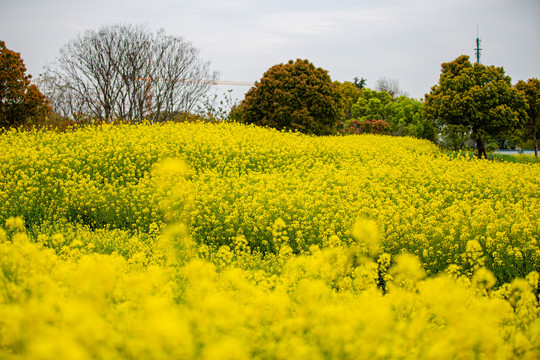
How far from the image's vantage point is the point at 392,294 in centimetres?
329

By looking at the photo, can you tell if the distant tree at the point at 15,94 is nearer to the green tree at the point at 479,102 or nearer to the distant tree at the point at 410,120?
the green tree at the point at 479,102

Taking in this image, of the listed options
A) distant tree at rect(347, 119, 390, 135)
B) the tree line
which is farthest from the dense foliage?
the tree line

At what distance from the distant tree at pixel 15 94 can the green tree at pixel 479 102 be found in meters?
16.3

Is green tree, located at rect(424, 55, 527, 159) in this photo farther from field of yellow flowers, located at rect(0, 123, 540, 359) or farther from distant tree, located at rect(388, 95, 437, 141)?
distant tree, located at rect(388, 95, 437, 141)

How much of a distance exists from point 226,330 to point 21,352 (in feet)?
3.33

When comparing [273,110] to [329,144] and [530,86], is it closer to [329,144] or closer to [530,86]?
[329,144]

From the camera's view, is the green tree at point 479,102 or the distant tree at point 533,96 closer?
the green tree at point 479,102

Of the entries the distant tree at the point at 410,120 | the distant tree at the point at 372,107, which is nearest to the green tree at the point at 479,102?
the distant tree at the point at 410,120

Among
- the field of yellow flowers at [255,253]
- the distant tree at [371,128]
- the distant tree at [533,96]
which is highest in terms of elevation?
the distant tree at [533,96]

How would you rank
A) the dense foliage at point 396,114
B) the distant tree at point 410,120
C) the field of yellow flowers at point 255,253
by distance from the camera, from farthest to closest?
1. the dense foliage at point 396,114
2. the distant tree at point 410,120
3. the field of yellow flowers at point 255,253

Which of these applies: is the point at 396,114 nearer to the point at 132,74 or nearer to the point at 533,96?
the point at 533,96

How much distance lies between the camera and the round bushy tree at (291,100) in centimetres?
1998

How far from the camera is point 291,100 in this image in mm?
20094

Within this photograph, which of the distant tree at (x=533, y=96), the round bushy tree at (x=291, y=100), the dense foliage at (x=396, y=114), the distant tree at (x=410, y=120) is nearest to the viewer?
the round bushy tree at (x=291, y=100)
